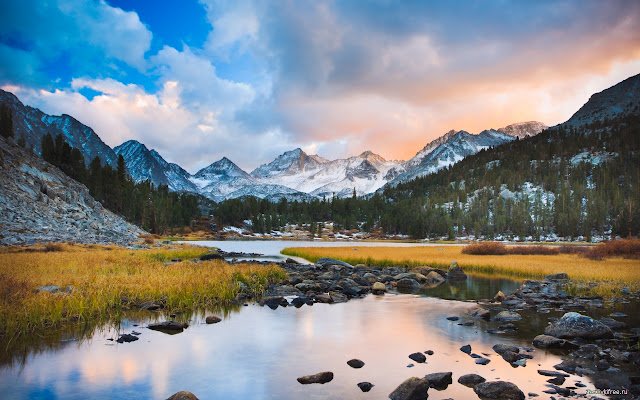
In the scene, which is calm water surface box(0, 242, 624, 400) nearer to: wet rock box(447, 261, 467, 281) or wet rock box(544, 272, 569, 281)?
wet rock box(544, 272, 569, 281)

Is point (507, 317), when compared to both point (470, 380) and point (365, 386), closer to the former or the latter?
point (470, 380)

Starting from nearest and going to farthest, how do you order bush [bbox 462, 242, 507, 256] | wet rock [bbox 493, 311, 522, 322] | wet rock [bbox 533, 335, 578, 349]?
wet rock [bbox 533, 335, 578, 349] < wet rock [bbox 493, 311, 522, 322] < bush [bbox 462, 242, 507, 256]

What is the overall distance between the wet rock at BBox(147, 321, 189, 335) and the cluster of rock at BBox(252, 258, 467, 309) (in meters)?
7.59

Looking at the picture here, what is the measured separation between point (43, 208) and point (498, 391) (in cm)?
8142

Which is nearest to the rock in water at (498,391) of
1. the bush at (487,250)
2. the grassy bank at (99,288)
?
the grassy bank at (99,288)

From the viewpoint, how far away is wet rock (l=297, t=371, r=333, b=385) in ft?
44.7

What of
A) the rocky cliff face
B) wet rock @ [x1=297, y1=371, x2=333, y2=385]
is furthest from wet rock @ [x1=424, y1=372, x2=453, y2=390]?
the rocky cliff face

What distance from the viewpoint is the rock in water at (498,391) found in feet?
39.9

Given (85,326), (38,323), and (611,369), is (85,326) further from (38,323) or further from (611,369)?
(611,369)

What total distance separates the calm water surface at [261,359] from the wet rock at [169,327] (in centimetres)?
46

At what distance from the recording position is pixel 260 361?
16.1 metres

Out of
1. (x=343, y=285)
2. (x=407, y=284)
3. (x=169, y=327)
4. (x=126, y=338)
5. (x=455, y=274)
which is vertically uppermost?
(x=126, y=338)

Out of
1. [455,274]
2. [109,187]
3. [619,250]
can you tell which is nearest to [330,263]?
[455,274]

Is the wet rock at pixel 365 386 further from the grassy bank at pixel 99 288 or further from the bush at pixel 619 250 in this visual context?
the bush at pixel 619 250
